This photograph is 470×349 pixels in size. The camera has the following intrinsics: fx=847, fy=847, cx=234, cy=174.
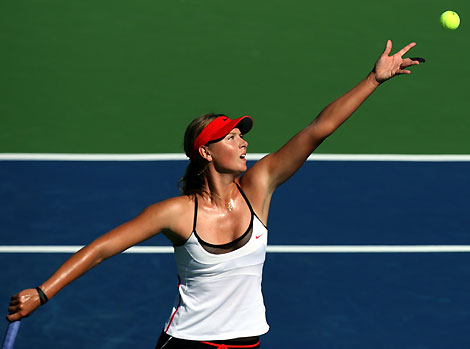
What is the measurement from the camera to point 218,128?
4777 millimetres

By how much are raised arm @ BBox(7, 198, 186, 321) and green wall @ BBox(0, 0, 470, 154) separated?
3883 mm

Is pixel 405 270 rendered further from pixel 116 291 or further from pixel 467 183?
pixel 116 291

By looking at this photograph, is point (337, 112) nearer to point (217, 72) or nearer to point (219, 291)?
point (219, 291)

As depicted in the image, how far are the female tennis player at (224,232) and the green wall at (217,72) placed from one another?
3.65m

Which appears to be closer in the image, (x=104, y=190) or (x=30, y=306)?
(x=30, y=306)

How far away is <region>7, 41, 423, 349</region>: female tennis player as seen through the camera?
4.60 metres

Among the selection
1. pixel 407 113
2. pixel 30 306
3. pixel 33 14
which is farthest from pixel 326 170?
pixel 30 306

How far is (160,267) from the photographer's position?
756cm

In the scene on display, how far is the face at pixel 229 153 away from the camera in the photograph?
15.6 ft

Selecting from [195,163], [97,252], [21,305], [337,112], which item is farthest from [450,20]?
[21,305]

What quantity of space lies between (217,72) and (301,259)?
2.49 metres

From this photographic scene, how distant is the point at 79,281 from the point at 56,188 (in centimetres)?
103

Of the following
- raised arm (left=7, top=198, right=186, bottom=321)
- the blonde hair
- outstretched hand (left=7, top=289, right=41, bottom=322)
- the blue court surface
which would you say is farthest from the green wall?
outstretched hand (left=7, top=289, right=41, bottom=322)

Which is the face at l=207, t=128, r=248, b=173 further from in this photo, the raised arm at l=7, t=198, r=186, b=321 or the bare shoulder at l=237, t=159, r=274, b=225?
the raised arm at l=7, t=198, r=186, b=321
